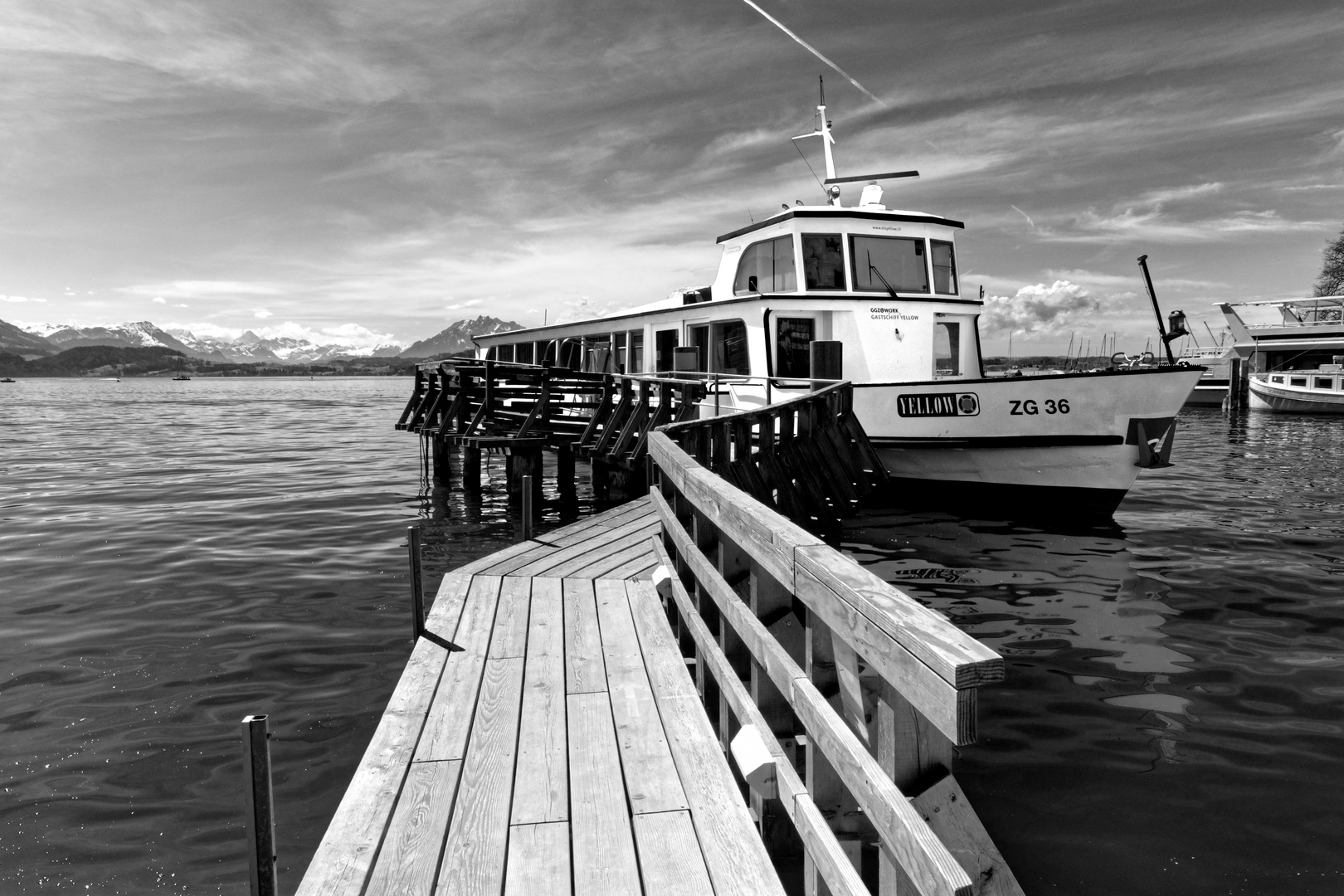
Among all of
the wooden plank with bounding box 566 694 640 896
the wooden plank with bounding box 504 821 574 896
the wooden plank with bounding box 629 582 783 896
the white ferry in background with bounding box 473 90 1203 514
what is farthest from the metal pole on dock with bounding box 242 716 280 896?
the white ferry in background with bounding box 473 90 1203 514

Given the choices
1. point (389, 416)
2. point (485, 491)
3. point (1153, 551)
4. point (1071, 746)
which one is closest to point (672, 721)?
point (1071, 746)

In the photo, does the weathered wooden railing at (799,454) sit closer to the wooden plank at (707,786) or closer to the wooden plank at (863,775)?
the wooden plank at (707,786)

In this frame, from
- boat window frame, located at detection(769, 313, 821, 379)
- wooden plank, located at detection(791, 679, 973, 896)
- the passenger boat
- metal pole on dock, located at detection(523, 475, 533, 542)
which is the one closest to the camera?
wooden plank, located at detection(791, 679, 973, 896)

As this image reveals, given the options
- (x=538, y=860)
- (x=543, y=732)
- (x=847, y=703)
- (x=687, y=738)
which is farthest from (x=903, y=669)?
(x=543, y=732)

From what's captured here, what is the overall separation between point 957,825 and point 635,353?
18.2 metres

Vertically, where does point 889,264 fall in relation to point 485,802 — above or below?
above

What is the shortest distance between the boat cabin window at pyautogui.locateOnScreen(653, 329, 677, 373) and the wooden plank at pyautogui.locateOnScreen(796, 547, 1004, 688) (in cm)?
1583

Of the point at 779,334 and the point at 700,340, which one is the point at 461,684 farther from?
the point at 700,340

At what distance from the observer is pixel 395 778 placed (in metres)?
3.89

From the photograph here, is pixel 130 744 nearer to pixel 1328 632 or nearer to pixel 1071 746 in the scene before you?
pixel 1071 746

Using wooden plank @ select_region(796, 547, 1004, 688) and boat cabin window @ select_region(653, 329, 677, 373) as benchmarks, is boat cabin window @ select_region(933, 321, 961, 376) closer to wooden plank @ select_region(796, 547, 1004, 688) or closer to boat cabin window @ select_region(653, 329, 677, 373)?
boat cabin window @ select_region(653, 329, 677, 373)

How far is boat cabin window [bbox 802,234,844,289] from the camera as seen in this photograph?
Result: 49.0 feet

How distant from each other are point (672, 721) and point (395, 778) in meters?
1.38

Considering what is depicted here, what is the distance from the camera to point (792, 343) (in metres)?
14.9
